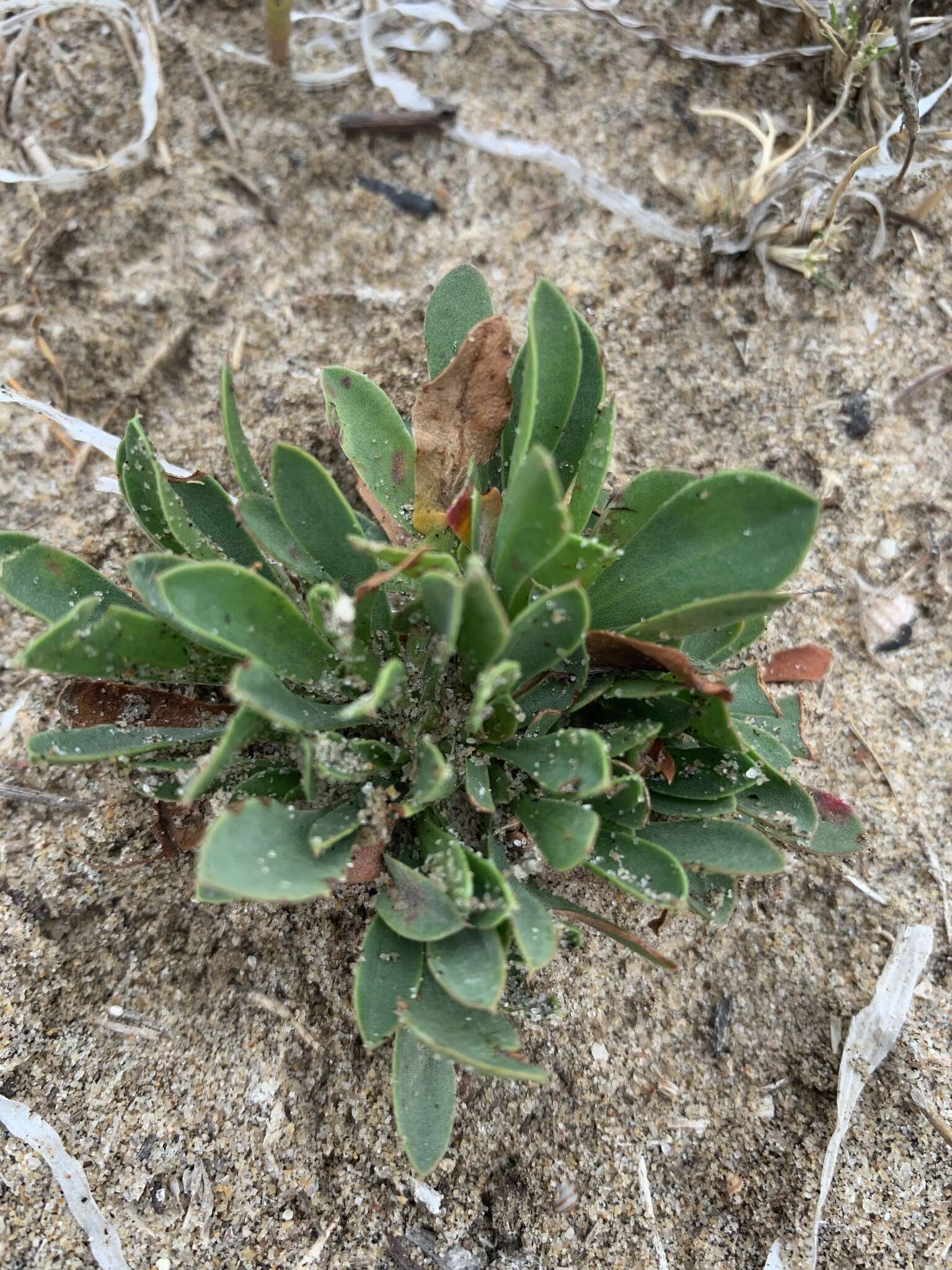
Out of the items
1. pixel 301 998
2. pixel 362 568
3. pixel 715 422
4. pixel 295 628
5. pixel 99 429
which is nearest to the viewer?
pixel 295 628

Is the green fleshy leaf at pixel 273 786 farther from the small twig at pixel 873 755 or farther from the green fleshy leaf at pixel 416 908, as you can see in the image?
the small twig at pixel 873 755

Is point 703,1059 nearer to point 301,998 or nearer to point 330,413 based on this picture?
point 301,998

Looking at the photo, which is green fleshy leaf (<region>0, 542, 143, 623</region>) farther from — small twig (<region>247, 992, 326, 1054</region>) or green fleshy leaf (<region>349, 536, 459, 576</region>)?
small twig (<region>247, 992, 326, 1054</region>)

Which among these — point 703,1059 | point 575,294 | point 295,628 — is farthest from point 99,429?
point 703,1059

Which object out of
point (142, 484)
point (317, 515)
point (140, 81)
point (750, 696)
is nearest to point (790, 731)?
point (750, 696)

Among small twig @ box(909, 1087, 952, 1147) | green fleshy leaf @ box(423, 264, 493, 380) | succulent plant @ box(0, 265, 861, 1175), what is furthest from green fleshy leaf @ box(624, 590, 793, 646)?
small twig @ box(909, 1087, 952, 1147)

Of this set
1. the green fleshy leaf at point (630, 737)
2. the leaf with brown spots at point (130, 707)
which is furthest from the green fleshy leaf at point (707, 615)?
the leaf with brown spots at point (130, 707)
